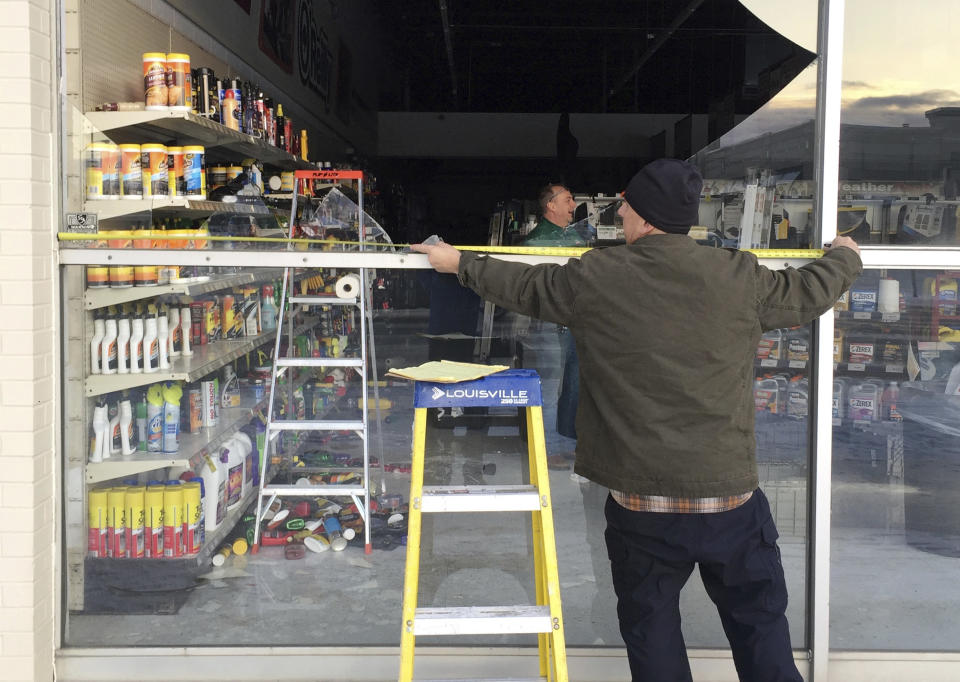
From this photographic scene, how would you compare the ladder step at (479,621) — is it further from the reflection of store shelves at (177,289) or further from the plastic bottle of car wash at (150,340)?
the plastic bottle of car wash at (150,340)

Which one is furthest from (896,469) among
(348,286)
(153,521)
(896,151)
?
(153,521)

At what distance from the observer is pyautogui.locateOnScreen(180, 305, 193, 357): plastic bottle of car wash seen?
3086 mm

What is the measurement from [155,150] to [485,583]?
6.86 feet

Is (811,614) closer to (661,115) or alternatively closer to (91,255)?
(91,255)

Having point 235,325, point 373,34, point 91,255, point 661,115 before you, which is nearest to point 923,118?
point 235,325

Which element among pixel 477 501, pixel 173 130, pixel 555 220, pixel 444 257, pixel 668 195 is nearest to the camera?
pixel 668 195

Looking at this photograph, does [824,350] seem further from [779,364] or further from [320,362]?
[320,362]

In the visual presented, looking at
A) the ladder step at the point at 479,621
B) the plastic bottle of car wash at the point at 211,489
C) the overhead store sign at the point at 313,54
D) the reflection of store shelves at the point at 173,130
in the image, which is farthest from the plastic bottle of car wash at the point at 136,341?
the overhead store sign at the point at 313,54

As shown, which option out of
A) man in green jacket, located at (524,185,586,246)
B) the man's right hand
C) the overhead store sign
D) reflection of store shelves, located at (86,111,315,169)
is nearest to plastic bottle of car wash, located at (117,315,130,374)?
reflection of store shelves, located at (86,111,315,169)

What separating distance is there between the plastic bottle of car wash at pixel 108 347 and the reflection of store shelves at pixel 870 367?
2.34m

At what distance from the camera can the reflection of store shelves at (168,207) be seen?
3197mm

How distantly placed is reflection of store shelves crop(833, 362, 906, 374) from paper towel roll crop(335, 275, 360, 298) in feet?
5.06

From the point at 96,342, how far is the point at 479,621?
5.51ft

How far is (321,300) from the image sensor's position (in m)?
3.25
